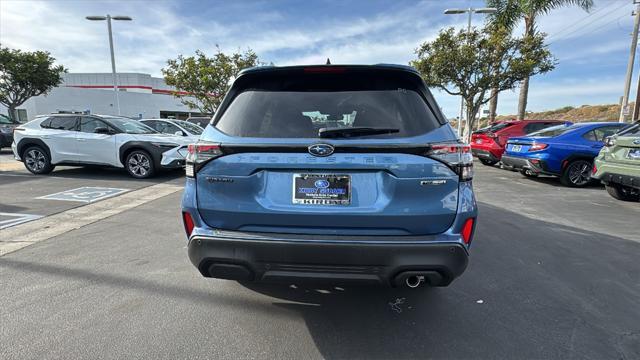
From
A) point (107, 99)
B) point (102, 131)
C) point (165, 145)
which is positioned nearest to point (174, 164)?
point (165, 145)

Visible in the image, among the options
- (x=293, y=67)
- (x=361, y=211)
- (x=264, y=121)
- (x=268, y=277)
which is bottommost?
(x=268, y=277)

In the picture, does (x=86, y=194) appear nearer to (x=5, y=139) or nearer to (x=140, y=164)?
(x=140, y=164)

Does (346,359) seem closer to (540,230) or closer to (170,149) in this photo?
(540,230)

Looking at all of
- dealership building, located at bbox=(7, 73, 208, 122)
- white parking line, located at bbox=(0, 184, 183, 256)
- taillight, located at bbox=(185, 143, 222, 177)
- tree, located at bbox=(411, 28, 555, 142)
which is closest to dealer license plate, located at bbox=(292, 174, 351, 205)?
taillight, located at bbox=(185, 143, 222, 177)

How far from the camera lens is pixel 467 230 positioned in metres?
2.31

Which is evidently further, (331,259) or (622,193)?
(622,193)

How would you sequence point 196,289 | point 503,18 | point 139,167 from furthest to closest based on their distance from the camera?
point 503,18 < point 139,167 < point 196,289

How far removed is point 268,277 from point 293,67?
58.3 inches

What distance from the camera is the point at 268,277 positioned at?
7.47 feet

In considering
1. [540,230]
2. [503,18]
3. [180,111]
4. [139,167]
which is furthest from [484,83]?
[180,111]

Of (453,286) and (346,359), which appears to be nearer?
(346,359)

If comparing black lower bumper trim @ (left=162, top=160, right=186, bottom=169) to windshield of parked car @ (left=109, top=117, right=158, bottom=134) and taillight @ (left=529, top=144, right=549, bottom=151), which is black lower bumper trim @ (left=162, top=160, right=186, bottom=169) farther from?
taillight @ (left=529, top=144, right=549, bottom=151)

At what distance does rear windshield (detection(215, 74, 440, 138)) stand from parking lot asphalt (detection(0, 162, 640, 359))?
1461 mm

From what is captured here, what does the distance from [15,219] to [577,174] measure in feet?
37.2
